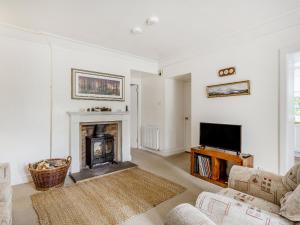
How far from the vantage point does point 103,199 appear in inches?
89.5

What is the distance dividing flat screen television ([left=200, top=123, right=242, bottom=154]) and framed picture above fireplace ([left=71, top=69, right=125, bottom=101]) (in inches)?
78.1

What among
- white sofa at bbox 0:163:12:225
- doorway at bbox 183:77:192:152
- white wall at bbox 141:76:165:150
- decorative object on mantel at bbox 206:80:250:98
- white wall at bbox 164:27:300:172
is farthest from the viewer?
doorway at bbox 183:77:192:152

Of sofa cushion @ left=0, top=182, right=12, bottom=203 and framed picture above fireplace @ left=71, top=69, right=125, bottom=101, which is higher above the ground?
framed picture above fireplace @ left=71, top=69, right=125, bottom=101

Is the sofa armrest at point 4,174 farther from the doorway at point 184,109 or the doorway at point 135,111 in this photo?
the doorway at point 184,109

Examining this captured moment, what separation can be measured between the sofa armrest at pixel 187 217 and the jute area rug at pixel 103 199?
104 cm

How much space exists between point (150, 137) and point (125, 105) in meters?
1.32

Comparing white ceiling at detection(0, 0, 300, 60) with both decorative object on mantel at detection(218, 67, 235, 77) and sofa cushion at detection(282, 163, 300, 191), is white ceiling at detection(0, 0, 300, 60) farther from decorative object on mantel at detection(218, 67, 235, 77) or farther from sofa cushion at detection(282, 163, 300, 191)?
sofa cushion at detection(282, 163, 300, 191)

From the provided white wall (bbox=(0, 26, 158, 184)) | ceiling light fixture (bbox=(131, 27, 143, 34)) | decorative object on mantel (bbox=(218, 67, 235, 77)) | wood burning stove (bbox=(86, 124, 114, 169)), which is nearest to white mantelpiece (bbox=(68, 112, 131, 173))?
white wall (bbox=(0, 26, 158, 184))

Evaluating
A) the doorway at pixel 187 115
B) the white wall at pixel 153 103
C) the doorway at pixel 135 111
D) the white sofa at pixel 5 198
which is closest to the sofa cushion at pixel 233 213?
the white sofa at pixel 5 198

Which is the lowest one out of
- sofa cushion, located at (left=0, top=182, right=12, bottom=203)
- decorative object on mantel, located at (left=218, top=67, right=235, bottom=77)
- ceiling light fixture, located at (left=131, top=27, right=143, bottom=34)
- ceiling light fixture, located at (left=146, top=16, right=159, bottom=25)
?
sofa cushion, located at (left=0, top=182, right=12, bottom=203)

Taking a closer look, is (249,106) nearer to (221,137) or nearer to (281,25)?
(221,137)

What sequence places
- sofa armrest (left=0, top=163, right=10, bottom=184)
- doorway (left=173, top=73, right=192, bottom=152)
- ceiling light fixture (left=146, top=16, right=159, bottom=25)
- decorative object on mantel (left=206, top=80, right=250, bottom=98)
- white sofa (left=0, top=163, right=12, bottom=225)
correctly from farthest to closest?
doorway (left=173, top=73, right=192, bottom=152) < decorative object on mantel (left=206, top=80, right=250, bottom=98) < ceiling light fixture (left=146, top=16, right=159, bottom=25) < sofa armrest (left=0, top=163, right=10, bottom=184) < white sofa (left=0, top=163, right=12, bottom=225)

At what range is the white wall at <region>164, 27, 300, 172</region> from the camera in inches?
98.7

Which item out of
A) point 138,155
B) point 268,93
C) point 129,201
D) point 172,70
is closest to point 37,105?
point 129,201
